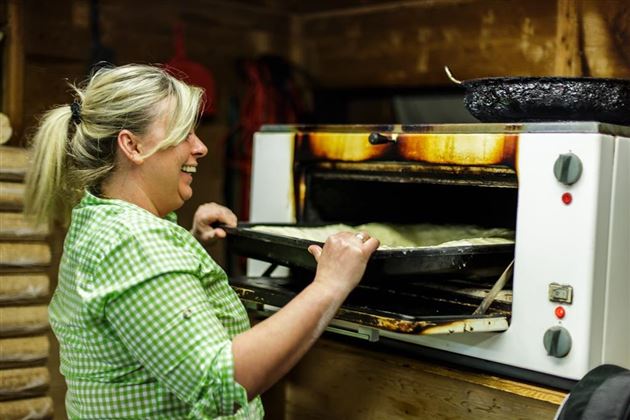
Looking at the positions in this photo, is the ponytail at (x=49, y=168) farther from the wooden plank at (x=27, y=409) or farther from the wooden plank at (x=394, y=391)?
the wooden plank at (x=394, y=391)

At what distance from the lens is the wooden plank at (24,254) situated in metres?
2.06

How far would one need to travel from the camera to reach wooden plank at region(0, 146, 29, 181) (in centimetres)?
208

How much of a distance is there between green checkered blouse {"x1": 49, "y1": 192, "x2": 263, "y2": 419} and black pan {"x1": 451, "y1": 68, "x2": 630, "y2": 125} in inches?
26.7

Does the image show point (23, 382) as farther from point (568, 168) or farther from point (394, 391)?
point (568, 168)

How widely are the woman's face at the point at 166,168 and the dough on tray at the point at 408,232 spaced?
0.30 metres

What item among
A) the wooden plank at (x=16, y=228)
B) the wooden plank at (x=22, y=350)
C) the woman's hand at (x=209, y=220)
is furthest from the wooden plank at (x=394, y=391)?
the wooden plank at (x=16, y=228)

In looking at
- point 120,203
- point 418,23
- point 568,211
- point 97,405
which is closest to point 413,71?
point 418,23

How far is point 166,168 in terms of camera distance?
1514 mm

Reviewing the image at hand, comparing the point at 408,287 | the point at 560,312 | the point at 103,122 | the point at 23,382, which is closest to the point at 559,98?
the point at 560,312

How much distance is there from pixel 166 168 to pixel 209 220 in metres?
0.47

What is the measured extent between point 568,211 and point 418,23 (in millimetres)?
1275

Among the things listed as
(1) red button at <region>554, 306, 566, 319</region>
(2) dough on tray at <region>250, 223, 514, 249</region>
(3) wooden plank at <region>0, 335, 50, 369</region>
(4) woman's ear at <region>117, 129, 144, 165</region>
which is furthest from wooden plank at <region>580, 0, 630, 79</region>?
(3) wooden plank at <region>0, 335, 50, 369</region>

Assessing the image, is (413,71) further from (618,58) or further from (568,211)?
(568,211)

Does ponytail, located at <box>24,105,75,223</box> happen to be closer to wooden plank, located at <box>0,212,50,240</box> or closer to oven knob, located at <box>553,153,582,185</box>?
wooden plank, located at <box>0,212,50,240</box>
